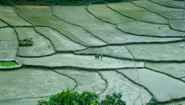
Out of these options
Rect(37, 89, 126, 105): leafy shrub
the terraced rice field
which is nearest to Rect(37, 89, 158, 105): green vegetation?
Rect(37, 89, 126, 105): leafy shrub

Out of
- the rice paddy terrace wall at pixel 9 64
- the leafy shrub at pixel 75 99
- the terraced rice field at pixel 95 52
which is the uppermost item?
the leafy shrub at pixel 75 99

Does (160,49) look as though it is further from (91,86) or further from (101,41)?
(91,86)

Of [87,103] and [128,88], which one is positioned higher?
[87,103]

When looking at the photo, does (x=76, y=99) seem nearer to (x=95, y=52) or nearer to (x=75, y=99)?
(x=75, y=99)

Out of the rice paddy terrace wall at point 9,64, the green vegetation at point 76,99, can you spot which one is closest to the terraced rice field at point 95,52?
the rice paddy terrace wall at point 9,64

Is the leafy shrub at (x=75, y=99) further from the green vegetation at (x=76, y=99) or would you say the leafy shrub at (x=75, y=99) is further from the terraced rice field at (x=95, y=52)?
the terraced rice field at (x=95, y=52)

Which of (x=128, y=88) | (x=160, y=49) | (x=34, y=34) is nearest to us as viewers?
(x=128, y=88)

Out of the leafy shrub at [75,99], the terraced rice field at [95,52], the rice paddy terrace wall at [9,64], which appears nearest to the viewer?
the leafy shrub at [75,99]

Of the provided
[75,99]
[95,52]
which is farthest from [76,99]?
[95,52]

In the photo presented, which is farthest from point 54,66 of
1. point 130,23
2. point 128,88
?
point 130,23
